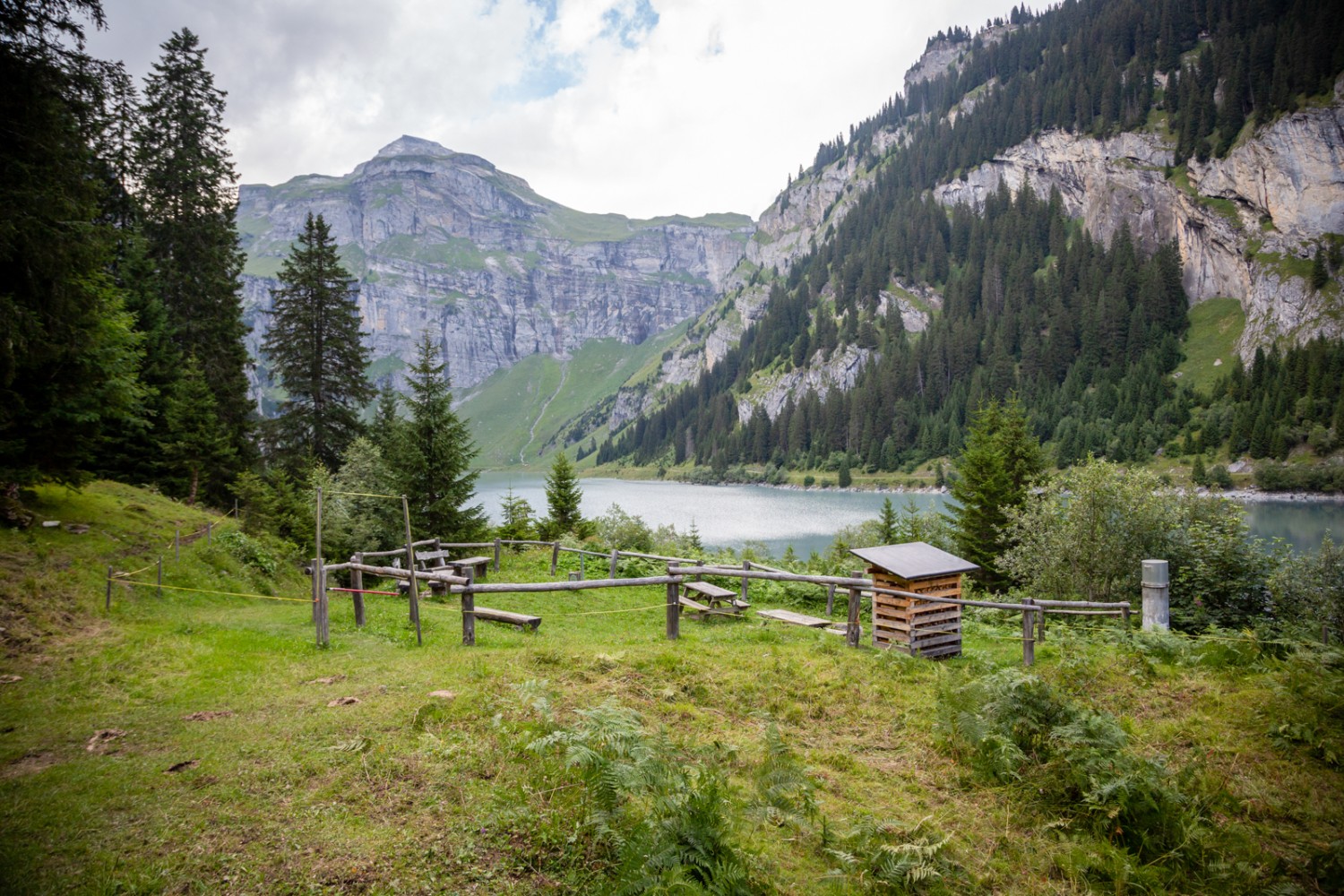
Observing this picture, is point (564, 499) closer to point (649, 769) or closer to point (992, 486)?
point (992, 486)

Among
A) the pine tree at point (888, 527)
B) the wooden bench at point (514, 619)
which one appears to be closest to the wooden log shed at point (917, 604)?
the wooden bench at point (514, 619)

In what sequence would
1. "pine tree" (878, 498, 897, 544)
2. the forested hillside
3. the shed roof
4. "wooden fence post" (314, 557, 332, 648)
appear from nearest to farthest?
"wooden fence post" (314, 557, 332, 648) < the shed roof < "pine tree" (878, 498, 897, 544) < the forested hillside

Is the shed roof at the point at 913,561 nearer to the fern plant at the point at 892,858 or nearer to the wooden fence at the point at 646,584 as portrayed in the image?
the wooden fence at the point at 646,584

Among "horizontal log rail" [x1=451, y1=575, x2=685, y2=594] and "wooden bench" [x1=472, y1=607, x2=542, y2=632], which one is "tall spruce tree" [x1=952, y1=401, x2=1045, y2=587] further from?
"wooden bench" [x1=472, y1=607, x2=542, y2=632]

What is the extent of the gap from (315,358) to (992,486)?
3484 centimetres

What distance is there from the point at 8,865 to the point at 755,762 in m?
5.82

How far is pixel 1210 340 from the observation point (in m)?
120

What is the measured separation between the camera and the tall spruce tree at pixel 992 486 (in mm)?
29469

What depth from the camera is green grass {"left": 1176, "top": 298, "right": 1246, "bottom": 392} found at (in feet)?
368

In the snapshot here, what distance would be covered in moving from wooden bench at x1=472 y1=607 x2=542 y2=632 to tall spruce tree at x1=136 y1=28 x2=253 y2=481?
21.8 metres

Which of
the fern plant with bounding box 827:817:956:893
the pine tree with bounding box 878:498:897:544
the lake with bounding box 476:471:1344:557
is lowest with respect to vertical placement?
the lake with bounding box 476:471:1344:557

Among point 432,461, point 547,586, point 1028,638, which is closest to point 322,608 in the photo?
point 547,586

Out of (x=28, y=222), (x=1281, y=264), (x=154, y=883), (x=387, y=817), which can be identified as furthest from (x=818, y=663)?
(x=1281, y=264)

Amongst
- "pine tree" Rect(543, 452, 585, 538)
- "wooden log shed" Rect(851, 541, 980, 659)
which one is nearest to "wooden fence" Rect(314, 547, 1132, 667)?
"wooden log shed" Rect(851, 541, 980, 659)
